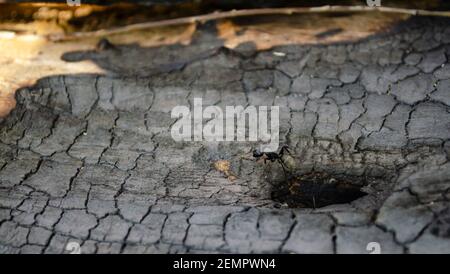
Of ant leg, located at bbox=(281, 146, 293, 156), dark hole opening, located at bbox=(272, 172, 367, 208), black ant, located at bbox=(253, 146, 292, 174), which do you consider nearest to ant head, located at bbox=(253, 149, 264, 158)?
black ant, located at bbox=(253, 146, 292, 174)

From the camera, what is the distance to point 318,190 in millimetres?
2363

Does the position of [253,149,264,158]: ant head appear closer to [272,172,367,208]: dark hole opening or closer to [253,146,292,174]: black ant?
[253,146,292,174]: black ant

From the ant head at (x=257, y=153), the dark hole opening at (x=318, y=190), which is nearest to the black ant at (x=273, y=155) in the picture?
the ant head at (x=257, y=153)

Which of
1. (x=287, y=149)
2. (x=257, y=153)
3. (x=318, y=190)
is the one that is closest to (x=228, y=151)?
(x=257, y=153)

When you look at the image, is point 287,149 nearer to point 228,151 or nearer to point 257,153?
point 257,153

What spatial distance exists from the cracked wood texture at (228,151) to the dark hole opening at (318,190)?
47mm

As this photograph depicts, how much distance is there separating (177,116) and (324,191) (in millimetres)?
1043
